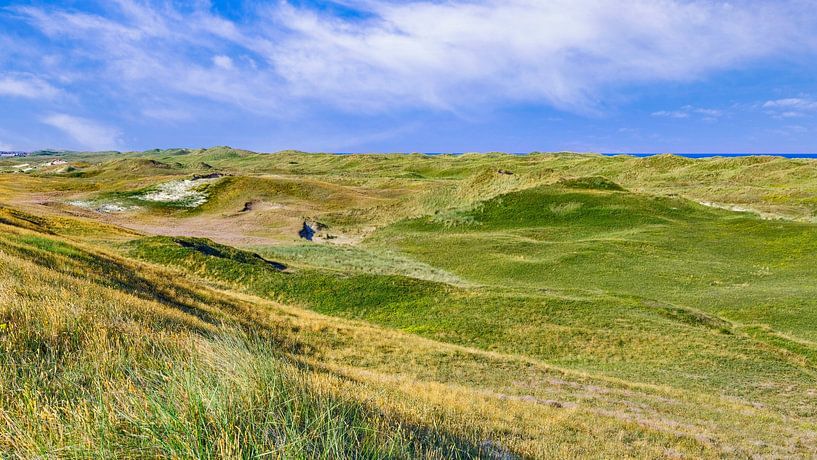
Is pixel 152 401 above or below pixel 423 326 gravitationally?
above

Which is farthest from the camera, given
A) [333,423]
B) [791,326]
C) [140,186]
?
[140,186]

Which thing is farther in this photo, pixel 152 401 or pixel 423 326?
pixel 423 326

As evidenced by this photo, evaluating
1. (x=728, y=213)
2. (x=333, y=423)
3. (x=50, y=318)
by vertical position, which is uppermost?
(x=728, y=213)

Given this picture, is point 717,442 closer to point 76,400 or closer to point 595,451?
point 595,451

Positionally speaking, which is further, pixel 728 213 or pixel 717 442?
pixel 728 213

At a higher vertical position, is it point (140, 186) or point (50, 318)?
point (140, 186)

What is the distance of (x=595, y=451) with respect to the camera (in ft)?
29.6

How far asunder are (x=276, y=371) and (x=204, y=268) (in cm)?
2796

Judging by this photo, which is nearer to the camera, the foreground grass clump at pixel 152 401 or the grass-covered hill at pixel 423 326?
the foreground grass clump at pixel 152 401

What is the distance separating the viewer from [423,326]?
80.7ft

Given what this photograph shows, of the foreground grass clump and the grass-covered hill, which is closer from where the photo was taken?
the foreground grass clump

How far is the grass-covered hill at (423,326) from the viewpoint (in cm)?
491

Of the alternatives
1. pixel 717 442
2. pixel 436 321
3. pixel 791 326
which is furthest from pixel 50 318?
pixel 791 326

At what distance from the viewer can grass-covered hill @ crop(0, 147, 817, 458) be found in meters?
4.91
